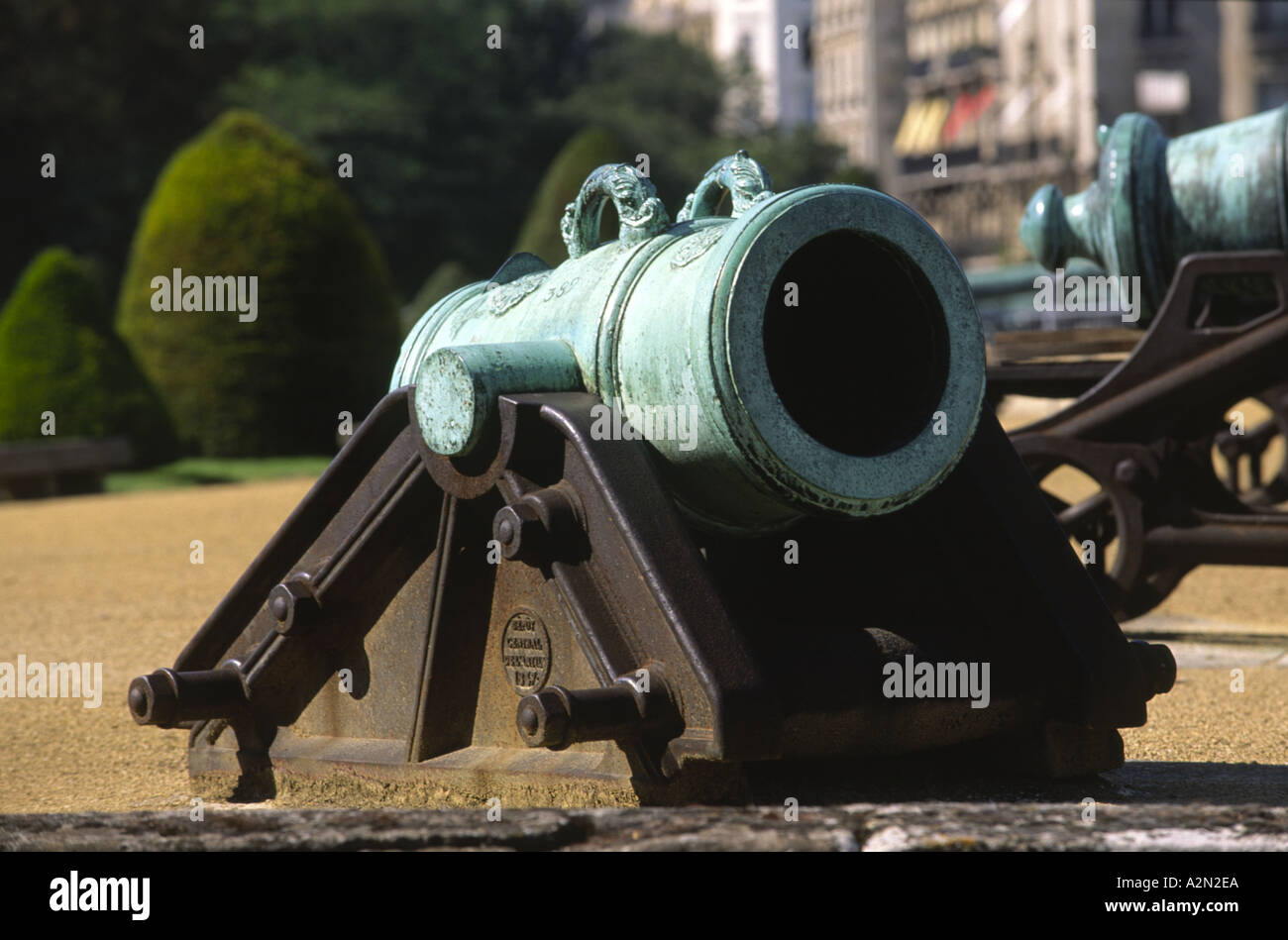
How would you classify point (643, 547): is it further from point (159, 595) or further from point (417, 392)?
point (159, 595)

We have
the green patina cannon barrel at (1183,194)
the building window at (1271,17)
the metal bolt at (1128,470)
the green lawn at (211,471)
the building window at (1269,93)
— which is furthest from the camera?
the building window at (1271,17)

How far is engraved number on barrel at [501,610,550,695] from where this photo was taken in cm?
407

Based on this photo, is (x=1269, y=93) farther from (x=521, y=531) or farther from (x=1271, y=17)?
(x=521, y=531)

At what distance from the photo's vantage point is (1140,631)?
8.24 meters

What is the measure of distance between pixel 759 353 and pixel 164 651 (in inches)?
198

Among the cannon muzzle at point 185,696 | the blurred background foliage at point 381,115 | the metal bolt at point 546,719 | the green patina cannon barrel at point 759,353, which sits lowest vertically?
the cannon muzzle at point 185,696

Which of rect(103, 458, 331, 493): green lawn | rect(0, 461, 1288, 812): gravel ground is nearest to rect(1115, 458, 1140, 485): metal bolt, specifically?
rect(0, 461, 1288, 812): gravel ground

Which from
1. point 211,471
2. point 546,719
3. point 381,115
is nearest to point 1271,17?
point 381,115

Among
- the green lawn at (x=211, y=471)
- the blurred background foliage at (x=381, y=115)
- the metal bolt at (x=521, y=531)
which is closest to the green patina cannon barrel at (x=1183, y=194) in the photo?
the metal bolt at (x=521, y=531)

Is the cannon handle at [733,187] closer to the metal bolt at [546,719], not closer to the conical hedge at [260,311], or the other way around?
the metal bolt at [546,719]

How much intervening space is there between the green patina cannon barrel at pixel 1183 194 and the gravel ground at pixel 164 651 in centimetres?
156

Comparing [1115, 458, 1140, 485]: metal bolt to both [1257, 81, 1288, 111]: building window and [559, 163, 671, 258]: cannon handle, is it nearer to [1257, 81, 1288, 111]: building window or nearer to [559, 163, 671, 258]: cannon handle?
[559, 163, 671, 258]: cannon handle

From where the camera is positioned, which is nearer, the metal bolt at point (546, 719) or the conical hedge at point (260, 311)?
the metal bolt at point (546, 719)

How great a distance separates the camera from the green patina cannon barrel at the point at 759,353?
3785mm
